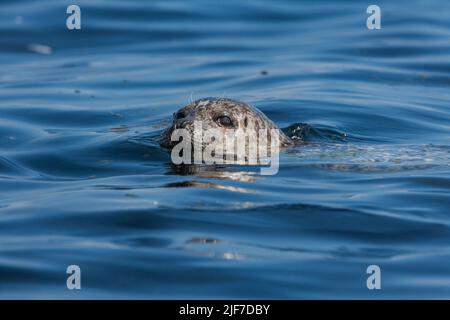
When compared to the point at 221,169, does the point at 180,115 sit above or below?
above

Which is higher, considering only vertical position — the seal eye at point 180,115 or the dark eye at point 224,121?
the seal eye at point 180,115

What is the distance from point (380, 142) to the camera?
13.0m

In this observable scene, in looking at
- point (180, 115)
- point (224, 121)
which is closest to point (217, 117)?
point (224, 121)

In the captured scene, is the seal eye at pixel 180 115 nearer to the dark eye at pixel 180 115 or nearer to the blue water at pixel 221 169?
the dark eye at pixel 180 115

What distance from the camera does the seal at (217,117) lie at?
11.1 m

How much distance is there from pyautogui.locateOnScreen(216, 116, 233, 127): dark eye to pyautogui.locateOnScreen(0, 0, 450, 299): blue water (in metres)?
0.50

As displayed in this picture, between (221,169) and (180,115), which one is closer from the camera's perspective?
(221,169)

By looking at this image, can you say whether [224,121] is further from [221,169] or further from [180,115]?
[221,169]

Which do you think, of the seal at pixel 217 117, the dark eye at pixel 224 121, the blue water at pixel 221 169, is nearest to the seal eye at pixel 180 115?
the seal at pixel 217 117

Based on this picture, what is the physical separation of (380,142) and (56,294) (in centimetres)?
642

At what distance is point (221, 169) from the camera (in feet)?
35.7

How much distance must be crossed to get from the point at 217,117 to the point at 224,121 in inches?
3.4

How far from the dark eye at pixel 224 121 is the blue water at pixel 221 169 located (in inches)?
19.8

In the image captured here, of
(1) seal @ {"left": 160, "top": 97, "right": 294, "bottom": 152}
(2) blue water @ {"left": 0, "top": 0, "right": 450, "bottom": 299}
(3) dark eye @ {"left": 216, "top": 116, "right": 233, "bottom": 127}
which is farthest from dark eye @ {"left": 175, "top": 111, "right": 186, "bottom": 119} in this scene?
(2) blue water @ {"left": 0, "top": 0, "right": 450, "bottom": 299}
